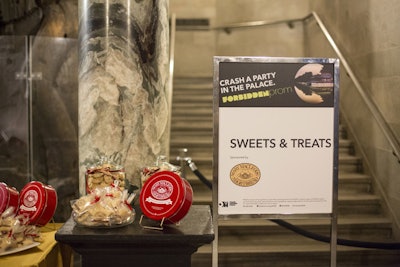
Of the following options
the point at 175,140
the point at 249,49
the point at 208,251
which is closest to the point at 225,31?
the point at 249,49

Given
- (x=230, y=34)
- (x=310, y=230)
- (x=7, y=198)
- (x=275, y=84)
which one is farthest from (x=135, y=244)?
(x=230, y=34)

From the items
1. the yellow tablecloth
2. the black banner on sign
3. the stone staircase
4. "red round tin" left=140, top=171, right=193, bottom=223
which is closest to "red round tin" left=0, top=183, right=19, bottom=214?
the yellow tablecloth

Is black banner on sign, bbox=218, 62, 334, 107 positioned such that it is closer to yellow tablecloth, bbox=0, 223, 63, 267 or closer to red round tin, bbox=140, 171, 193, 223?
red round tin, bbox=140, 171, 193, 223

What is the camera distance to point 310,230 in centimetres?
423

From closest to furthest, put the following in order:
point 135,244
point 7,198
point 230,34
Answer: point 135,244 → point 7,198 → point 230,34

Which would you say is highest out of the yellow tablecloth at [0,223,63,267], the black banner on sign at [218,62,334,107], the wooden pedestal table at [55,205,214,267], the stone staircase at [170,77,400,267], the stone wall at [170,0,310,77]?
the stone wall at [170,0,310,77]

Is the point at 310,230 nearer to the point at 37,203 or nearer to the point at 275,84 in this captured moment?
the point at 275,84

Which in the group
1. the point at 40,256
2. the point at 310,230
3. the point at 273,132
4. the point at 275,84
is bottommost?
the point at 310,230

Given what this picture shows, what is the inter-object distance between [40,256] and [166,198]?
2.34 ft

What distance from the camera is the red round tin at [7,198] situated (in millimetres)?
2227

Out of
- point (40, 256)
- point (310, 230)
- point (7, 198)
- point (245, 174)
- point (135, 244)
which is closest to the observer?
point (135, 244)

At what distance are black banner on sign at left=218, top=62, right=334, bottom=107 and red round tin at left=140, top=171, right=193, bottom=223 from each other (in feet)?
2.34

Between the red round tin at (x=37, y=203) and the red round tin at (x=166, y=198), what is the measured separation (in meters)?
0.62

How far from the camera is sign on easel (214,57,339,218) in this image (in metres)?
2.54
